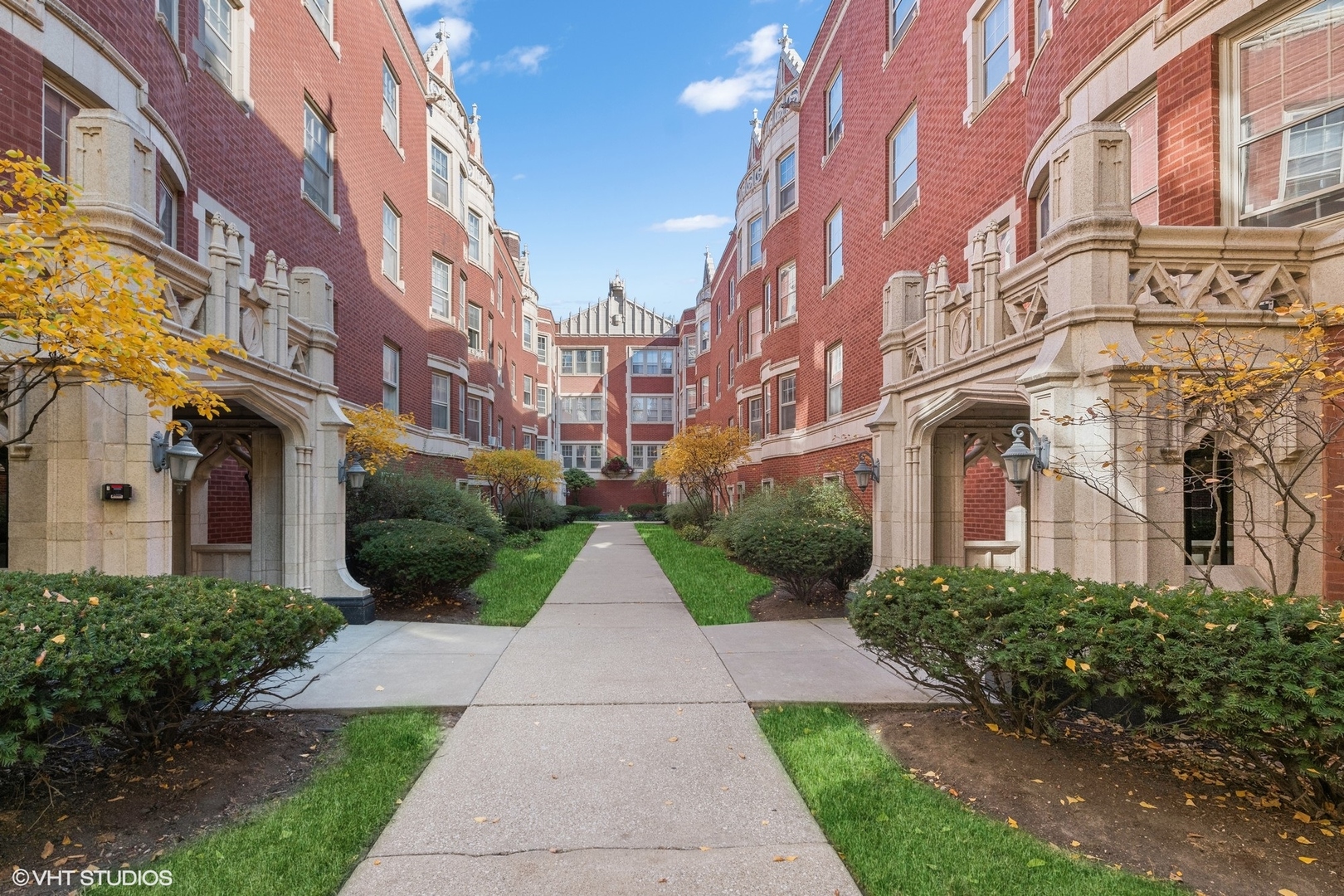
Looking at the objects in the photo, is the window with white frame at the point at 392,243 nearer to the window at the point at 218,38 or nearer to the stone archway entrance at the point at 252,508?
the window at the point at 218,38

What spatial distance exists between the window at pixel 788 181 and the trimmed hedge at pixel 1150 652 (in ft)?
52.9

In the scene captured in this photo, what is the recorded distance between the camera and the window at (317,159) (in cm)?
1286

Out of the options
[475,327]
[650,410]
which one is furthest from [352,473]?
[650,410]

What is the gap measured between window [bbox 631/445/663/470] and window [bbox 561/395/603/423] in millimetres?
3151

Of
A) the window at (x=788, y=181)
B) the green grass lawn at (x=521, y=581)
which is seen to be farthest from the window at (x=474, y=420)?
the window at (x=788, y=181)

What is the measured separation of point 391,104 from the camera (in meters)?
17.1

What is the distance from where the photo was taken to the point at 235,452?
28.6 feet

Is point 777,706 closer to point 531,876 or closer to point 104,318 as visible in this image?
point 531,876

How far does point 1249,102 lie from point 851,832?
761 centimetres

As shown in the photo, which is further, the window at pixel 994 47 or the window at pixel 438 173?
the window at pixel 438 173

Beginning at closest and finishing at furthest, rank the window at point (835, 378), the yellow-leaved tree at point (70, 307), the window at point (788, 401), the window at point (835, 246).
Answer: the yellow-leaved tree at point (70, 307), the window at point (835, 378), the window at point (835, 246), the window at point (788, 401)

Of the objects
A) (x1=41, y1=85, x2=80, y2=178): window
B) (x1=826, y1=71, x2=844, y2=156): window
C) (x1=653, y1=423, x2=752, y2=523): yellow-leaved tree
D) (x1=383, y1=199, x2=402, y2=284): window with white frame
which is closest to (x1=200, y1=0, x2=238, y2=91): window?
(x1=41, y1=85, x2=80, y2=178): window

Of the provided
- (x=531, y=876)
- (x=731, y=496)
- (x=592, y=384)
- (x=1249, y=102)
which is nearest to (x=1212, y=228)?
(x=1249, y=102)

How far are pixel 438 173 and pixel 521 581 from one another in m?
14.7
